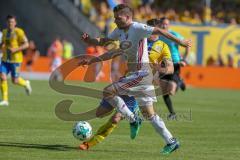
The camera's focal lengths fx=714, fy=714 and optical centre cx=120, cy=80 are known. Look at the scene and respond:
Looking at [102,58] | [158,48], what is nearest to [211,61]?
[158,48]

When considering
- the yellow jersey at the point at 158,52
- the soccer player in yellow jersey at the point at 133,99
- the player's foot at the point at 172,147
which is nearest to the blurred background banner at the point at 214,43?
the soccer player in yellow jersey at the point at 133,99

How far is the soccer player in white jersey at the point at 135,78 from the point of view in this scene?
35.9 feet

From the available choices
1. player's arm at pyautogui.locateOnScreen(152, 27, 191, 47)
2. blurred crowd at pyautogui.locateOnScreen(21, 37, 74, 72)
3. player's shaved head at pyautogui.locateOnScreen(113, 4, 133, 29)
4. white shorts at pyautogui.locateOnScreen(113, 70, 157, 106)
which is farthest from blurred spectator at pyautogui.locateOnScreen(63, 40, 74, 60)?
player's arm at pyautogui.locateOnScreen(152, 27, 191, 47)

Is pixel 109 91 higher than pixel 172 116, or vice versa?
pixel 109 91

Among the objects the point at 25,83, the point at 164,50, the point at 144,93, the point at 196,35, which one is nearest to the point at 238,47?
the point at 196,35

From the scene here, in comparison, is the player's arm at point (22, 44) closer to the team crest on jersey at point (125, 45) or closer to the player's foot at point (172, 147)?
the team crest on jersey at point (125, 45)

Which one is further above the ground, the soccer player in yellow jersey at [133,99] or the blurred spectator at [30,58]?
the soccer player in yellow jersey at [133,99]

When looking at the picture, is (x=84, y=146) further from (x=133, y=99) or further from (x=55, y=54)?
(x=55, y=54)

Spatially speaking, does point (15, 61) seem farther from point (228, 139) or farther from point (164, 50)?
point (228, 139)

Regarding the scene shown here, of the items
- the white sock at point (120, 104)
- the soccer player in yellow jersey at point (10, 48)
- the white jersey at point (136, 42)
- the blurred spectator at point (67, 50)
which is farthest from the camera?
the blurred spectator at point (67, 50)

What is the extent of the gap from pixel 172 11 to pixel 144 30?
106ft

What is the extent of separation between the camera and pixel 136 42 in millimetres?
11016

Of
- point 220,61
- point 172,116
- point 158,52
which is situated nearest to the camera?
point 158,52

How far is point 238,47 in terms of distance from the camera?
4228 centimetres
